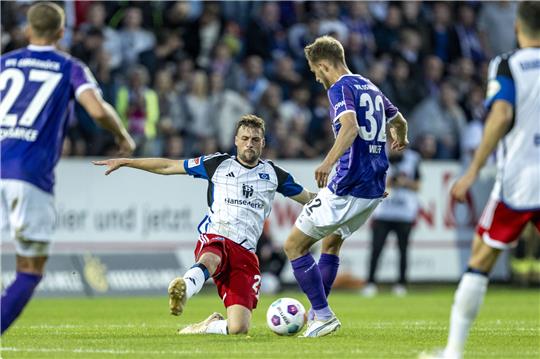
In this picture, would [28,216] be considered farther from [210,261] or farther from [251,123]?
[251,123]

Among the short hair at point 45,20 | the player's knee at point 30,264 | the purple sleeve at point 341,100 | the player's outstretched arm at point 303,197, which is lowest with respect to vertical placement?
the player's knee at point 30,264

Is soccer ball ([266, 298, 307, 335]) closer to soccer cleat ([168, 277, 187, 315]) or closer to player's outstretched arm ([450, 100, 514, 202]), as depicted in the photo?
soccer cleat ([168, 277, 187, 315])

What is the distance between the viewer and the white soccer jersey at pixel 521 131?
7.70 m

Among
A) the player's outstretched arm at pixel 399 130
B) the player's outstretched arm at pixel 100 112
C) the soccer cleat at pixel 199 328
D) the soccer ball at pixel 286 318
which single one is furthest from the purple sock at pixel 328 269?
the player's outstretched arm at pixel 100 112

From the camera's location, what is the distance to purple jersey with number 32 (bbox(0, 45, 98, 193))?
8.05 metres

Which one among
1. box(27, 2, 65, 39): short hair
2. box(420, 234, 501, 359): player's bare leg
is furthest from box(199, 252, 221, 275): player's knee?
box(420, 234, 501, 359): player's bare leg

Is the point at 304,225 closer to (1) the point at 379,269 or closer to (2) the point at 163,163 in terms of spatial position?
(2) the point at 163,163

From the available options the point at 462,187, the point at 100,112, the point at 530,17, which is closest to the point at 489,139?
the point at 462,187

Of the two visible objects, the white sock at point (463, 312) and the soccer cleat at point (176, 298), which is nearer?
the white sock at point (463, 312)

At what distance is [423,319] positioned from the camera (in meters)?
12.9

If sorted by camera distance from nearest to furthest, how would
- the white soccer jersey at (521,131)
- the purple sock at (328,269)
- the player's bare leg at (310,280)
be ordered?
the white soccer jersey at (521,131) → the player's bare leg at (310,280) → the purple sock at (328,269)

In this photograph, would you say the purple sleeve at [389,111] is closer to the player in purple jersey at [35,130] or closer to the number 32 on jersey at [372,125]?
the number 32 on jersey at [372,125]

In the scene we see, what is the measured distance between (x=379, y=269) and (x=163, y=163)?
10461 mm

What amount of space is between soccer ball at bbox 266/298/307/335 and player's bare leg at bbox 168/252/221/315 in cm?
64
